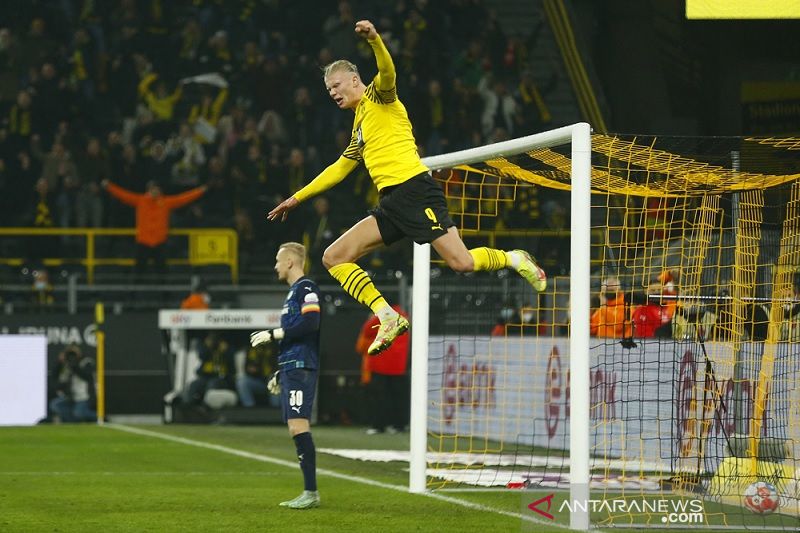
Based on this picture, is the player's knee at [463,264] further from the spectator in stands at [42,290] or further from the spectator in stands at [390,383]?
the spectator in stands at [42,290]

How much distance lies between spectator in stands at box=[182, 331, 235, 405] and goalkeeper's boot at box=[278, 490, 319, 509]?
10.1 metres

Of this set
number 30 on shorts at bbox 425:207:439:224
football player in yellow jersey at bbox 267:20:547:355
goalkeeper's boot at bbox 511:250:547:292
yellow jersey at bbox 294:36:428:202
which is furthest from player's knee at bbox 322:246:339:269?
goalkeeper's boot at bbox 511:250:547:292

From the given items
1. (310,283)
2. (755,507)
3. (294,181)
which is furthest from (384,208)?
(294,181)

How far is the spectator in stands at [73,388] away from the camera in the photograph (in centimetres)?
1927

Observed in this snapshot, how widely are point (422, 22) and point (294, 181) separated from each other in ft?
15.2

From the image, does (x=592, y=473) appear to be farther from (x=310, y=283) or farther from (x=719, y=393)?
(x=310, y=283)

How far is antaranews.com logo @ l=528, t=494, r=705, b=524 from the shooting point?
8703 mm

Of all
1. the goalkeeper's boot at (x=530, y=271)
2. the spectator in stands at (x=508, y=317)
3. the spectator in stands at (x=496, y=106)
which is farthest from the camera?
the spectator in stands at (x=496, y=106)

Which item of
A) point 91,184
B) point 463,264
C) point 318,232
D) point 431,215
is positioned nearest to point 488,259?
point 463,264

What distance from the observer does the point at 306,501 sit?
31.1 feet

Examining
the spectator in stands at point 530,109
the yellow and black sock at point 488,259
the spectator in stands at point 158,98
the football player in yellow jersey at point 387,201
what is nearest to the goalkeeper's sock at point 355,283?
the football player in yellow jersey at point 387,201

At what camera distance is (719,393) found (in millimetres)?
10273

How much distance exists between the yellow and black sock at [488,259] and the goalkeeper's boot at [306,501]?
7.02 feet

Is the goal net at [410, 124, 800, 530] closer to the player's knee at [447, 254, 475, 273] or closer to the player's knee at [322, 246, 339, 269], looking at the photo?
the player's knee at [447, 254, 475, 273]
